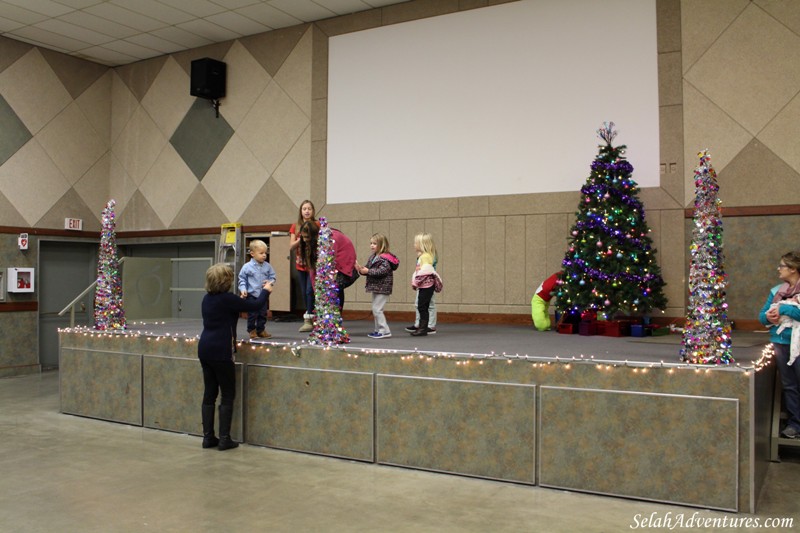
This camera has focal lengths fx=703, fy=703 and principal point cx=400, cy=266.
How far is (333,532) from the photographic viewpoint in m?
4.34

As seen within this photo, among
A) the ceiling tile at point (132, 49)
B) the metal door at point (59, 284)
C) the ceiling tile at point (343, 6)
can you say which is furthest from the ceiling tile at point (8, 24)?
the ceiling tile at point (343, 6)

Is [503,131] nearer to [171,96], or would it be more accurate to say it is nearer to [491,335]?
[491,335]

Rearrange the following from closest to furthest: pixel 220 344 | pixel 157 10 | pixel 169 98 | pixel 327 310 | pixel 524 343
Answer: pixel 220 344 < pixel 327 310 < pixel 524 343 < pixel 157 10 < pixel 169 98

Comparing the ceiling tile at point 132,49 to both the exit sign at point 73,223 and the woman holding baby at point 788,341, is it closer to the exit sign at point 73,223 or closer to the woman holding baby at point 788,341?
the exit sign at point 73,223

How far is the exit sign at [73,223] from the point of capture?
41.0 feet

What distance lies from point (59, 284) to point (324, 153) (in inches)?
214

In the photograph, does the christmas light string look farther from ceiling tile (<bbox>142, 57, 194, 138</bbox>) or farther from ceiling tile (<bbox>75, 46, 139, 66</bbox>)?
ceiling tile (<bbox>75, 46, 139, 66</bbox>)

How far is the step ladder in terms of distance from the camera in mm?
11711

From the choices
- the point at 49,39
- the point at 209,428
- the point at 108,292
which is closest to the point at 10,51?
the point at 49,39

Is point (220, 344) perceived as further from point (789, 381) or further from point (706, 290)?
point (789, 381)

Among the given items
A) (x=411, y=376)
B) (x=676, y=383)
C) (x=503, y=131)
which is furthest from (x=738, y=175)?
(x=411, y=376)

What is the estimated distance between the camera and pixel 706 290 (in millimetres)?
5066

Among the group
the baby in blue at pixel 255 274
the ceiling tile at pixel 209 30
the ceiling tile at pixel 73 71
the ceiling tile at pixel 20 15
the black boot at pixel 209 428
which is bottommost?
the black boot at pixel 209 428

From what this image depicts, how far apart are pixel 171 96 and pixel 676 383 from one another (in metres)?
10.6
